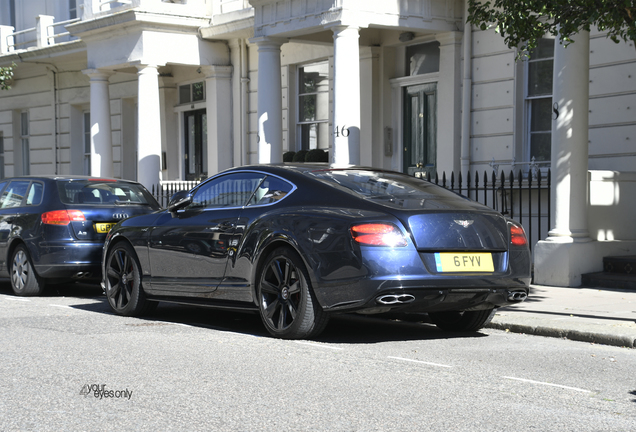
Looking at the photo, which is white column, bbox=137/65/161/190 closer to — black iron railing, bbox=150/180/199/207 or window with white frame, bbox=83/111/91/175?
black iron railing, bbox=150/180/199/207

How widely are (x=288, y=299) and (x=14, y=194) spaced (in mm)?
6202

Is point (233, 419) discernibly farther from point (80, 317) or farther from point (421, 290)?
point (80, 317)

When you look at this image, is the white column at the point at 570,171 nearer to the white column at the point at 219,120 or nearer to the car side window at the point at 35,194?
the car side window at the point at 35,194

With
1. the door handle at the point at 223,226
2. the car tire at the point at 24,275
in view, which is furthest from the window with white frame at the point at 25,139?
the door handle at the point at 223,226

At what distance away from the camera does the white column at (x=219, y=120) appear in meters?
21.2

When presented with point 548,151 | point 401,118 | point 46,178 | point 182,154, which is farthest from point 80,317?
point 182,154

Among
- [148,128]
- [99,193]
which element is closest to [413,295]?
[99,193]

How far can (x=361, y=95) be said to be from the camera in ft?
58.1

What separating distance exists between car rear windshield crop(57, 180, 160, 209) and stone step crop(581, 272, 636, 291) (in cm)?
581

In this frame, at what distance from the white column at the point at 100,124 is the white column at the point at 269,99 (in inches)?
224

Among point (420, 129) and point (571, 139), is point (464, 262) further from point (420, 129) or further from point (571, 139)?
point (420, 129)

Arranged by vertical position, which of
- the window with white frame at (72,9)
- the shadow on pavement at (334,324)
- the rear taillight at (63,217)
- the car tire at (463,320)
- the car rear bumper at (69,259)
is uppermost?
the window with white frame at (72,9)

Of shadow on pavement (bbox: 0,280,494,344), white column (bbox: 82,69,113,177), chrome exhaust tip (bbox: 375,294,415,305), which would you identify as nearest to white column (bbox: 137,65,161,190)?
A: white column (bbox: 82,69,113,177)

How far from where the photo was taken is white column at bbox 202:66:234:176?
21.2 meters
